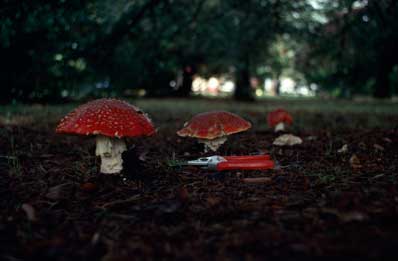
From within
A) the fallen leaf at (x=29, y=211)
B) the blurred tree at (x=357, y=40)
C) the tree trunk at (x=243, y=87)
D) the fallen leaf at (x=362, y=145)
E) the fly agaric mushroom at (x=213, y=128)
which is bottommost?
the fallen leaf at (x=29, y=211)

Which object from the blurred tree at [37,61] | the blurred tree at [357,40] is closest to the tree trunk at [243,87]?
the blurred tree at [357,40]

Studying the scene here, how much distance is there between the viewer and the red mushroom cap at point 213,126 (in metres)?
4.26

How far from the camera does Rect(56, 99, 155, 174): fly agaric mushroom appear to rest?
3.16 metres

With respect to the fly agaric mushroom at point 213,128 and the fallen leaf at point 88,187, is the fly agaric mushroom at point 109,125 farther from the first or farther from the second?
the fly agaric mushroom at point 213,128

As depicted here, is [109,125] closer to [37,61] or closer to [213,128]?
[213,128]

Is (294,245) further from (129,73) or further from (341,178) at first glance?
(129,73)

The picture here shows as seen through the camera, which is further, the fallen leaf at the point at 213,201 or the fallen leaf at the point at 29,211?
the fallen leaf at the point at 213,201

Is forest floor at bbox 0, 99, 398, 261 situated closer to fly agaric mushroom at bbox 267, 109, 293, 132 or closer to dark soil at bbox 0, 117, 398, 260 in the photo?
dark soil at bbox 0, 117, 398, 260

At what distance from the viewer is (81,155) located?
444 centimetres

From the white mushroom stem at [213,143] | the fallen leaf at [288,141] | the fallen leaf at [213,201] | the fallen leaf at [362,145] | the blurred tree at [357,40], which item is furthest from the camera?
the blurred tree at [357,40]

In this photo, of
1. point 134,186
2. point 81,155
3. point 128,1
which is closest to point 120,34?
point 128,1

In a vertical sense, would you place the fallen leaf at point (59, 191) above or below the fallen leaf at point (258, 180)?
below

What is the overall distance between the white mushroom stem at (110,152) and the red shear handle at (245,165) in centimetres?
98

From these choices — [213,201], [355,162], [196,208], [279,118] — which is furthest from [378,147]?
[196,208]
